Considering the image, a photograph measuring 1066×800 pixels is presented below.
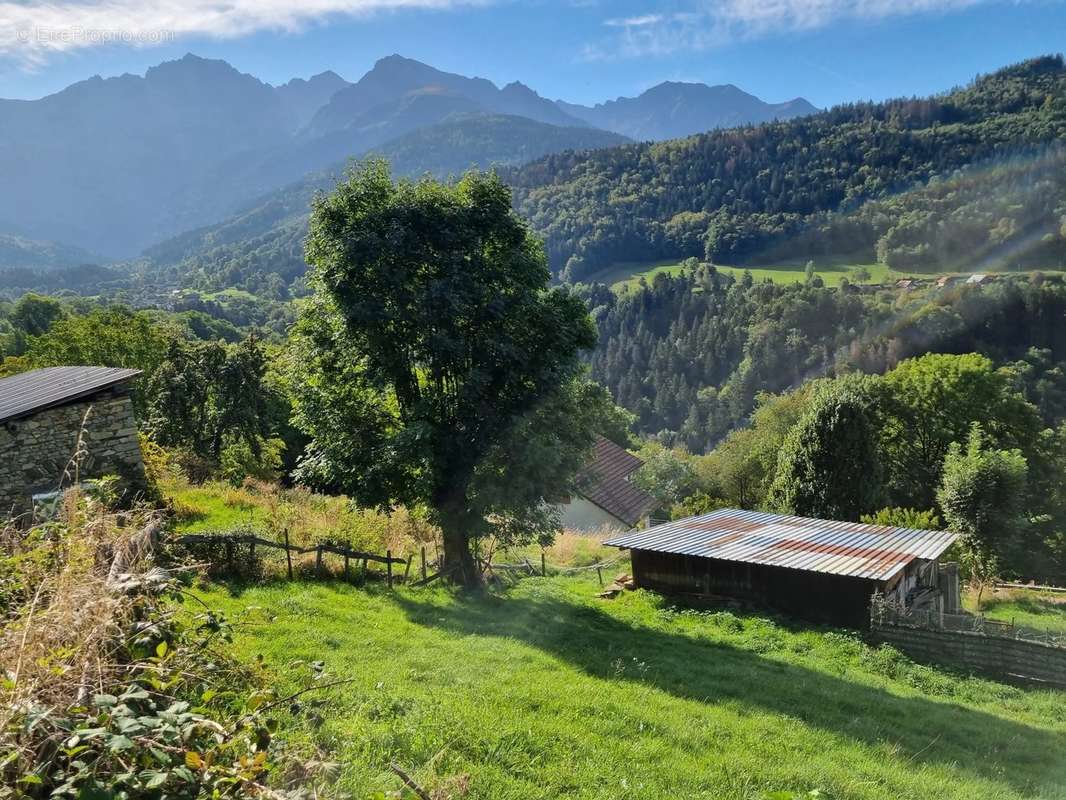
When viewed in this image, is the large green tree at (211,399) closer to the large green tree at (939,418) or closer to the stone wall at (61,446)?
the stone wall at (61,446)

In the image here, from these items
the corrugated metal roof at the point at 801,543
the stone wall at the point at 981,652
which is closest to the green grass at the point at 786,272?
the corrugated metal roof at the point at 801,543

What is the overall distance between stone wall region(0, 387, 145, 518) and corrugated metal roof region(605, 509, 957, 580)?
44.7 feet

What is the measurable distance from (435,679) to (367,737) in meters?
2.85

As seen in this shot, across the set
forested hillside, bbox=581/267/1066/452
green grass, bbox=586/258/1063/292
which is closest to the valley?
forested hillside, bbox=581/267/1066/452

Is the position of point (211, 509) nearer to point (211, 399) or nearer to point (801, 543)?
point (211, 399)

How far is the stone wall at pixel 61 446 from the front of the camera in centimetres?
1364

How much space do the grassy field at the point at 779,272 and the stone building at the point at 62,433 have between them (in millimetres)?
151563

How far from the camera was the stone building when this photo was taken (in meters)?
13.6

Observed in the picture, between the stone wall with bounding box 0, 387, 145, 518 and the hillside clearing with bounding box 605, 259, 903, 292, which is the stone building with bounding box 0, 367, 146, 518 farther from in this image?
the hillside clearing with bounding box 605, 259, 903, 292

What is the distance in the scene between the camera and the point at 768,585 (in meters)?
18.8

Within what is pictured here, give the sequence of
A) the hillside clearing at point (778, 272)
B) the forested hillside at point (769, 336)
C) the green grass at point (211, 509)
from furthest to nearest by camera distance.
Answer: the hillside clearing at point (778, 272), the forested hillside at point (769, 336), the green grass at point (211, 509)

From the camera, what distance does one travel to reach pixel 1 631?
489 centimetres

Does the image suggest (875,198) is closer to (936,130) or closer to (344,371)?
(936,130)

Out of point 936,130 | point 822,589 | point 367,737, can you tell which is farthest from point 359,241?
point 936,130
